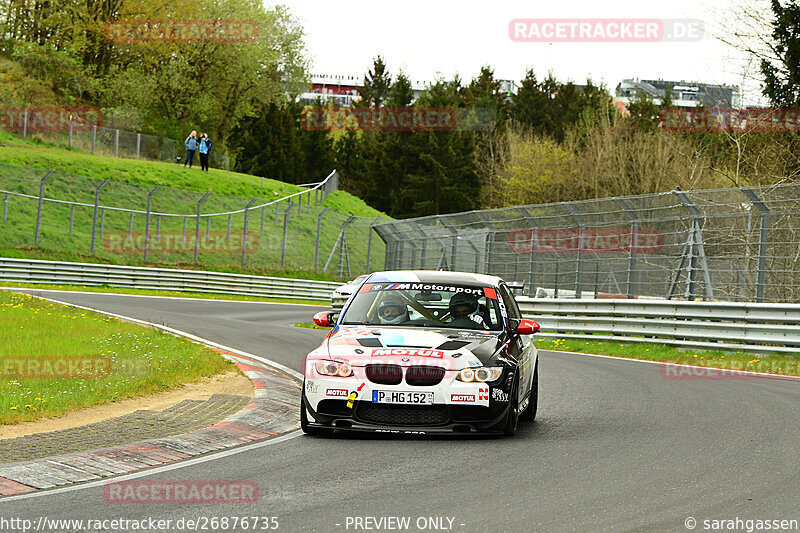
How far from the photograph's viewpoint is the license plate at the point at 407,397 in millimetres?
8133

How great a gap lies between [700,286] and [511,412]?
46.4 feet

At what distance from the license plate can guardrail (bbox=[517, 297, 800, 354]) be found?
9816mm

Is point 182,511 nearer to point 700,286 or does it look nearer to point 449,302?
point 449,302

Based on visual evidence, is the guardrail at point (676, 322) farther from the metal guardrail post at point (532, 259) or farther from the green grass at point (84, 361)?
the green grass at point (84, 361)

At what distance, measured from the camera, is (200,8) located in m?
67.1

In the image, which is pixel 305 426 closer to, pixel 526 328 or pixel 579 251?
pixel 526 328

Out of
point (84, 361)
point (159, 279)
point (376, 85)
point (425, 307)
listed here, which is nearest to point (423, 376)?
point (425, 307)

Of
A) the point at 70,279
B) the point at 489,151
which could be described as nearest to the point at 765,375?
the point at 70,279

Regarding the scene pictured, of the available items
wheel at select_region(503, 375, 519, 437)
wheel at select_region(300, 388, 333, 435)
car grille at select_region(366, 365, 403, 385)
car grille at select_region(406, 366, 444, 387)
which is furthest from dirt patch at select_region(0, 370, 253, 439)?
wheel at select_region(503, 375, 519, 437)

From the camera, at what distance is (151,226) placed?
43.6 meters

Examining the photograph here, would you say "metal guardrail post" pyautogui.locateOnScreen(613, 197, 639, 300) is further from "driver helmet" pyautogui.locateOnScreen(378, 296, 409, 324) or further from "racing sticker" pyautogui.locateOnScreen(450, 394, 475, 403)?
"racing sticker" pyautogui.locateOnScreen(450, 394, 475, 403)

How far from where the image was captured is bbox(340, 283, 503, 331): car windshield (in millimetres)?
9328

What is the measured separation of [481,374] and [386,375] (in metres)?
0.76

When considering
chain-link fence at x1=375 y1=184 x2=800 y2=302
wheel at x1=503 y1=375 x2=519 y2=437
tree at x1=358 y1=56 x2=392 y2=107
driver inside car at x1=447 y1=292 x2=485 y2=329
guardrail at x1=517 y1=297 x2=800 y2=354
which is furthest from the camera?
tree at x1=358 y1=56 x2=392 y2=107
